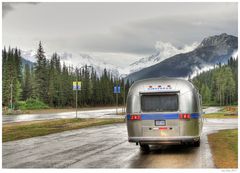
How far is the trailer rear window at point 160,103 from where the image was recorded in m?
14.9

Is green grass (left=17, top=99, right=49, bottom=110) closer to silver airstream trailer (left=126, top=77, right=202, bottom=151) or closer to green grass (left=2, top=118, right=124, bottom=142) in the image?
green grass (left=2, top=118, right=124, bottom=142)

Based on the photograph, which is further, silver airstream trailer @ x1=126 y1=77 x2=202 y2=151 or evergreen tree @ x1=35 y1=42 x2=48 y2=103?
evergreen tree @ x1=35 y1=42 x2=48 y2=103

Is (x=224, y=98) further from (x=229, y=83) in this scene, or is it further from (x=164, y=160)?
(x=164, y=160)

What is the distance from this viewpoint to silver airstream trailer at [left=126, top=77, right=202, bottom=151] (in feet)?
48.3

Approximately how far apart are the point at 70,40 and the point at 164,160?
14120 mm

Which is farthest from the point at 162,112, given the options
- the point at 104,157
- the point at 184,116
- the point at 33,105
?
the point at 33,105

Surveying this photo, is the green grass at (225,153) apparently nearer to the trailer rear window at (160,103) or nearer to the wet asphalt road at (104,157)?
the wet asphalt road at (104,157)

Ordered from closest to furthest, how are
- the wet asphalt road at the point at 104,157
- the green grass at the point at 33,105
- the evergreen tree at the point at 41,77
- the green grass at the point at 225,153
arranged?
1. the wet asphalt road at the point at 104,157
2. the green grass at the point at 225,153
3. the green grass at the point at 33,105
4. the evergreen tree at the point at 41,77

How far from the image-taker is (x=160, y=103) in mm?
14961

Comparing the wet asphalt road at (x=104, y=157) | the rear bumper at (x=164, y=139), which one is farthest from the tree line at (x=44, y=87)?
the rear bumper at (x=164, y=139)

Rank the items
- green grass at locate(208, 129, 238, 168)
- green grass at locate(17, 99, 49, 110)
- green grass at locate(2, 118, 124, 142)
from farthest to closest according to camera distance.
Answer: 1. green grass at locate(17, 99, 49, 110)
2. green grass at locate(2, 118, 124, 142)
3. green grass at locate(208, 129, 238, 168)

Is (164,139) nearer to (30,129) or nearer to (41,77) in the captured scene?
(30,129)

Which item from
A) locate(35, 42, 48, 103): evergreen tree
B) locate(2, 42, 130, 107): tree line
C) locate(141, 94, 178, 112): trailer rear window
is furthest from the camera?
locate(35, 42, 48, 103): evergreen tree

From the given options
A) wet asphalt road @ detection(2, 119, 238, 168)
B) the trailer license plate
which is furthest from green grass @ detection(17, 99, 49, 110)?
the trailer license plate
